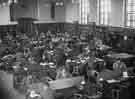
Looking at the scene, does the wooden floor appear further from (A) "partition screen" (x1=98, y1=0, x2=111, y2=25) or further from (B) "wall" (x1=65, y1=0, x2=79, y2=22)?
(B) "wall" (x1=65, y1=0, x2=79, y2=22)

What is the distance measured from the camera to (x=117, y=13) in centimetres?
1645

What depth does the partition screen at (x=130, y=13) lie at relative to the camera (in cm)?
1500

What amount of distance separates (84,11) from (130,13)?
6.48 meters

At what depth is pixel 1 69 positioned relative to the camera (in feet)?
32.0

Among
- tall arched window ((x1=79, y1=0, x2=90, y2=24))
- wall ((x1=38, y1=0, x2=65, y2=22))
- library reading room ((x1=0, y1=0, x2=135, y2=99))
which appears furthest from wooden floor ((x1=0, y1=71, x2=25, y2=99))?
wall ((x1=38, y1=0, x2=65, y2=22))

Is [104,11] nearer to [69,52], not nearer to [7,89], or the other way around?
[69,52]

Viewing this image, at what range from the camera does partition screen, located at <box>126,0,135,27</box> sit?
15.0 meters

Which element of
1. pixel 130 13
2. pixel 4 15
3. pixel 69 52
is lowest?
pixel 69 52

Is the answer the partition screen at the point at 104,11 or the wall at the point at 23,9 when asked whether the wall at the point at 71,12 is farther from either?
the partition screen at the point at 104,11

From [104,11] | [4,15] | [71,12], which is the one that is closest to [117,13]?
[104,11]

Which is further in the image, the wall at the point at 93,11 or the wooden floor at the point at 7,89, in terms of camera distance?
the wall at the point at 93,11

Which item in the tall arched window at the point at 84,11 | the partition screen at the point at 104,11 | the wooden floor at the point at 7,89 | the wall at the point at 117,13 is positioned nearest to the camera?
the wooden floor at the point at 7,89

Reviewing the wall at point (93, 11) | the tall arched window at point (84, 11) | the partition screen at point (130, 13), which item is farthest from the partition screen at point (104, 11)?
the partition screen at point (130, 13)

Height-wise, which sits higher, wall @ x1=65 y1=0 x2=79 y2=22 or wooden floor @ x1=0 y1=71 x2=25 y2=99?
wall @ x1=65 y1=0 x2=79 y2=22
